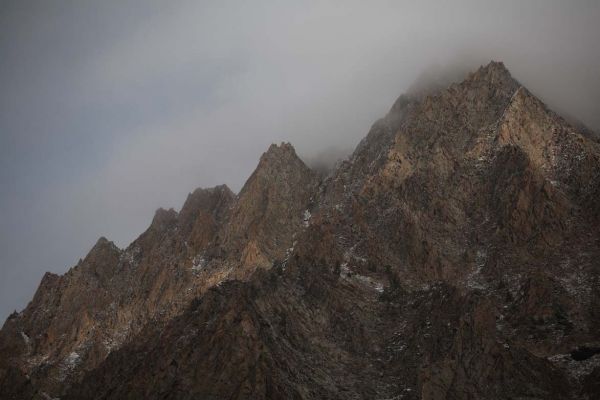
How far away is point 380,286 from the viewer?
122875 mm

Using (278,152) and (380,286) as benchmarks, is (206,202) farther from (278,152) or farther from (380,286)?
(380,286)

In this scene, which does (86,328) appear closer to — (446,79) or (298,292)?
(298,292)

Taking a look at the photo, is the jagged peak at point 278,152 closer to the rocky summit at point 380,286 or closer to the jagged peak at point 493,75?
the rocky summit at point 380,286

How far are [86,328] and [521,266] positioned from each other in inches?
3847

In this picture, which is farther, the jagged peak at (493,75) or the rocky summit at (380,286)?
the jagged peak at (493,75)

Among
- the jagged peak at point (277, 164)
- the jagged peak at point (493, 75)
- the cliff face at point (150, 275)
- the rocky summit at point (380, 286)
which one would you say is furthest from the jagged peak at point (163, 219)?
the jagged peak at point (493, 75)

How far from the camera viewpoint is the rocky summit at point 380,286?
326ft

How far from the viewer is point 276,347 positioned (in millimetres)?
108188

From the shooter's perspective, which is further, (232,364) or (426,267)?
(426,267)

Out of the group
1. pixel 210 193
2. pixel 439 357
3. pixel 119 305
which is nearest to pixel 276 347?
pixel 439 357

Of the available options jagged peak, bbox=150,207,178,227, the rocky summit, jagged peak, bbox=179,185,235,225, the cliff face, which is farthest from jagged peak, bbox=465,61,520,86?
jagged peak, bbox=150,207,178,227

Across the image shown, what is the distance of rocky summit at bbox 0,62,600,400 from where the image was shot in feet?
326

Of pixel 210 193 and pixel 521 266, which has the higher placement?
pixel 210 193

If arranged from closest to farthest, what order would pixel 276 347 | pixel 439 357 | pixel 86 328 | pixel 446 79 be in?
pixel 439 357, pixel 276 347, pixel 86 328, pixel 446 79
